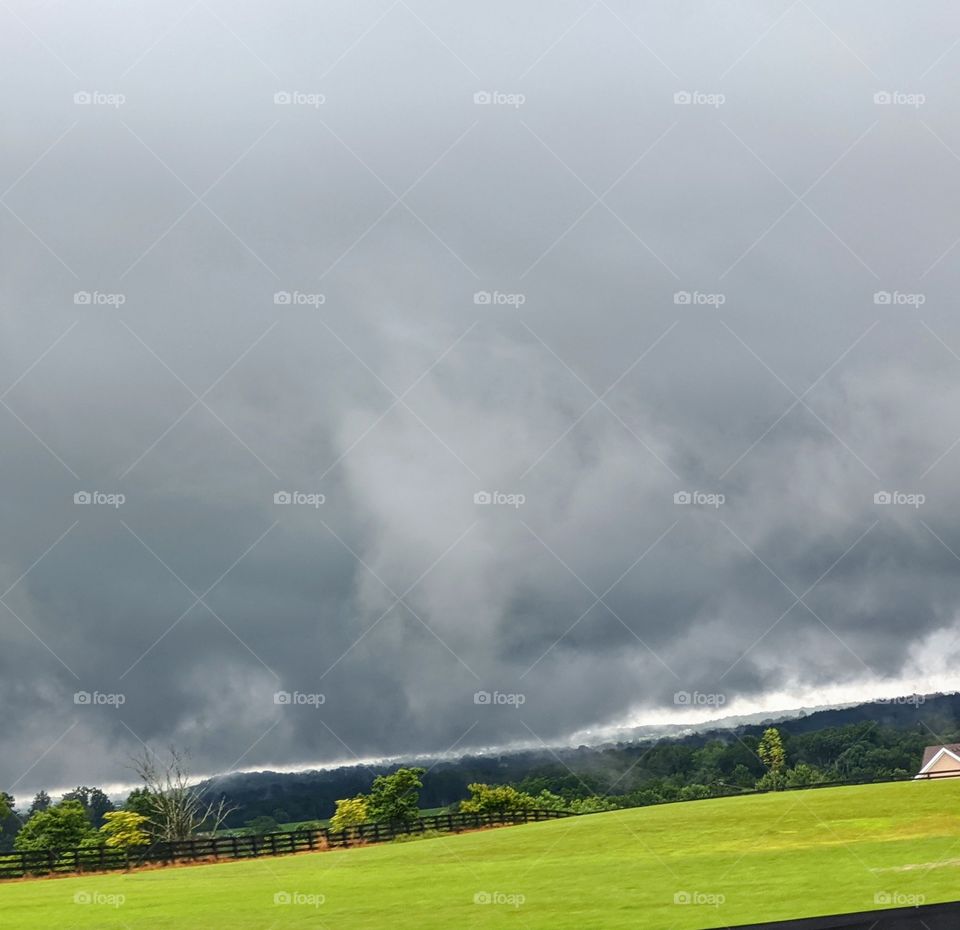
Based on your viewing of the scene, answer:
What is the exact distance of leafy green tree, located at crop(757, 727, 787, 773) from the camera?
11175cm

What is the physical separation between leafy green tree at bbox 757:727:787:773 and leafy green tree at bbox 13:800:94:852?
237 ft

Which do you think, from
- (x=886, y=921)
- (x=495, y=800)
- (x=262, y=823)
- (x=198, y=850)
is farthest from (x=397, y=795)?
(x=886, y=921)

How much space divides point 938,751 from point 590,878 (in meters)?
86.6

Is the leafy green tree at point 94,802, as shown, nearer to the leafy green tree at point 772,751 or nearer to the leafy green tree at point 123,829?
the leafy green tree at point 123,829

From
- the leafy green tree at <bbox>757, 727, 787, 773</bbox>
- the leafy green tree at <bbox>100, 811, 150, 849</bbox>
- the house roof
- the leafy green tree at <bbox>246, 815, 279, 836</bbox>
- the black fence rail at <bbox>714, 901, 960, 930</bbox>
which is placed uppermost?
the leafy green tree at <bbox>100, 811, 150, 849</bbox>

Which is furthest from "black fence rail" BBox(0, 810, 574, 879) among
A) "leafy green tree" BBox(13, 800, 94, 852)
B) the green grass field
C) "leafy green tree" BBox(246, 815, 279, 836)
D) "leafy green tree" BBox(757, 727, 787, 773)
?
"leafy green tree" BBox(757, 727, 787, 773)

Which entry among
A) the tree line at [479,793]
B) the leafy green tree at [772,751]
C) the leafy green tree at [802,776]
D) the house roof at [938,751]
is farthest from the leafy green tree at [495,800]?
the house roof at [938,751]

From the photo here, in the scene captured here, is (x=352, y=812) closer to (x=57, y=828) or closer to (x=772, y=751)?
(x=57, y=828)

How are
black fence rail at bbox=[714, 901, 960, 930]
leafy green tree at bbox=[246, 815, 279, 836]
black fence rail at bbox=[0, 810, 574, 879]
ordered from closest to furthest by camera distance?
black fence rail at bbox=[714, 901, 960, 930], black fence rail at bbox=[0, 810, 574, 879], leafy green tree at bbox=[246, 815, 279, 836]

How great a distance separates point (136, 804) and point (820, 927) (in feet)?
177

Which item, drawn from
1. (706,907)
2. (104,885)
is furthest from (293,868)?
(706,907)

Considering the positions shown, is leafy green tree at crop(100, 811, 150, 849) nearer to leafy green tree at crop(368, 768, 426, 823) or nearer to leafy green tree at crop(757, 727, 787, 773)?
leafy green tree at crop(368, 768, 426, 823)

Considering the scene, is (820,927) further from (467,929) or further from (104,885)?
(104,885)

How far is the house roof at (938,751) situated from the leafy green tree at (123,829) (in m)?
77.7
